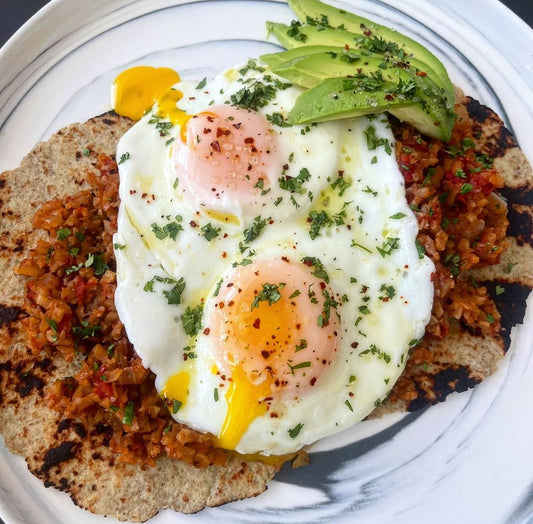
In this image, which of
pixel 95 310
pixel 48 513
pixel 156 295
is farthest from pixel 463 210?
pixel 48 513

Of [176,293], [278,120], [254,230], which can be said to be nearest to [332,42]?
[278,120]

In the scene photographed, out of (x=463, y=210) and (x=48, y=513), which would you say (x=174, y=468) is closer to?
(x=48, y=513)

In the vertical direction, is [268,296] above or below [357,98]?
below

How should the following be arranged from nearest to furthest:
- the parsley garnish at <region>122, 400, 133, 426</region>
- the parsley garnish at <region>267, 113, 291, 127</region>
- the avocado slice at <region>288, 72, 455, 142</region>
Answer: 1. the parsley garnish at <region>122, 400, 133, 426</region>
2. the avocado slice at <region>288, 72, 455, 142</region>
3. the parsley garnish at <region>267, 113, 291, 127</region>

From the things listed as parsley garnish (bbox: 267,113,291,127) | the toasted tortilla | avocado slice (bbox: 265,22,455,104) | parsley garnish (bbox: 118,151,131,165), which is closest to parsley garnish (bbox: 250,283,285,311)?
parsley garnish (bbox: 267,113,291,127)

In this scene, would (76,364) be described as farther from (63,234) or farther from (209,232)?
(209,232)

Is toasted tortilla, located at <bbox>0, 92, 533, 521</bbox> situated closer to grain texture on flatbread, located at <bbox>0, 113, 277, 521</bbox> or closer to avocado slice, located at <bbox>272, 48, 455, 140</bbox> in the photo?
grain texture on flatbread, located at <bbox>0, 113, 277, 521</bbox>

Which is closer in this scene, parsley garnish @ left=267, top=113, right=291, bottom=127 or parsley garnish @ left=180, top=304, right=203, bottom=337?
parsley garnish @ left=180, top=304, right=203, bottom=337
